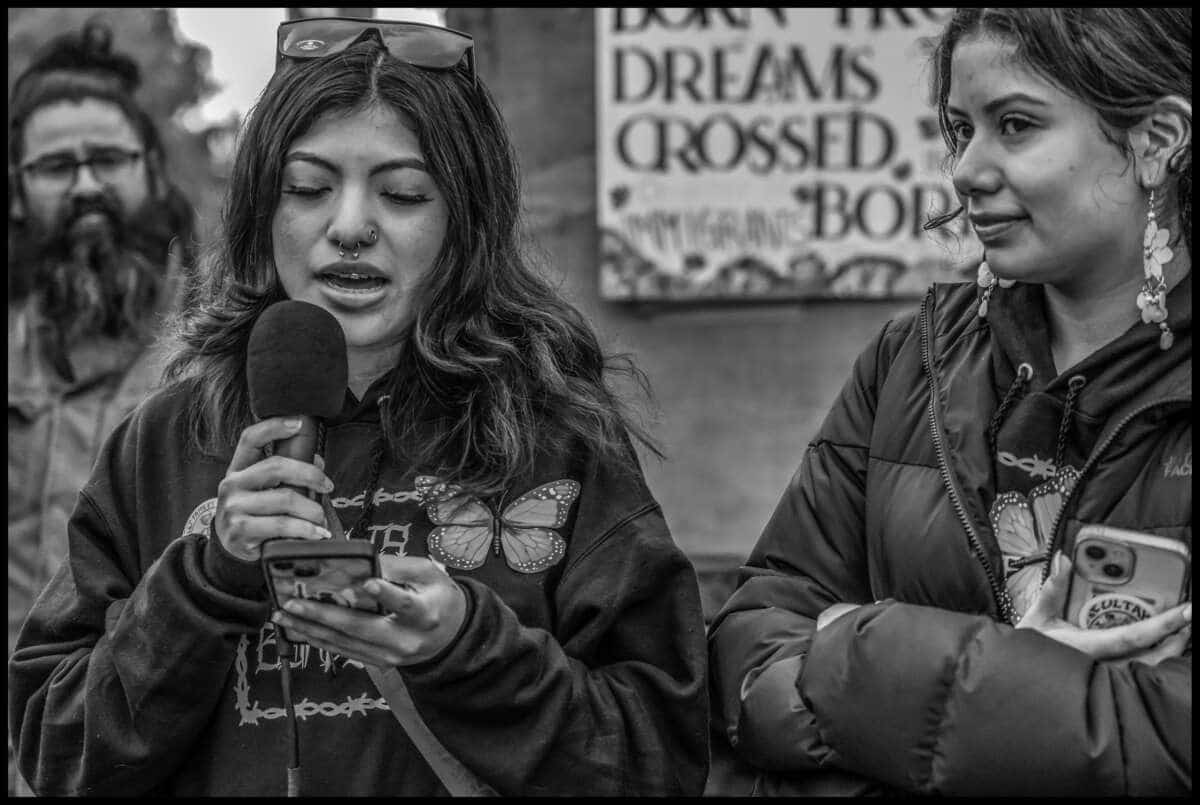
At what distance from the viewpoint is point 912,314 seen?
8.45 feet

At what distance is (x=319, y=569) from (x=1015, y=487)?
1.00m

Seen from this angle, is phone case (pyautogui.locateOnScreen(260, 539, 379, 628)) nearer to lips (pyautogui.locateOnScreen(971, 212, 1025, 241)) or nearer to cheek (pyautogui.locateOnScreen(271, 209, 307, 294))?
cheek (pyautogui.locateOnScreen(271, 209, 307, 294))

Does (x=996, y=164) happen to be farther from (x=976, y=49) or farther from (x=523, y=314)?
(x=523, y=314)

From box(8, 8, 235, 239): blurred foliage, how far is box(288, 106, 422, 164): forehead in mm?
3260

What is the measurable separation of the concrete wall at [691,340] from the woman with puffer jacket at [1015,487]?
11.4 ft

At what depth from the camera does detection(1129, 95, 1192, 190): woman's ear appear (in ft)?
7.37

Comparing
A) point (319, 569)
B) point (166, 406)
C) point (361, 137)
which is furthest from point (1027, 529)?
point (166, 406)

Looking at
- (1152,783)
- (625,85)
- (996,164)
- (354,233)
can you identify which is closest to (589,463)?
(354,233)

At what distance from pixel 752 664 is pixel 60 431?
13.0 feet

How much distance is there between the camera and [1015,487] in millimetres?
2279

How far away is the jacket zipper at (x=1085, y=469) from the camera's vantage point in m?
2.17

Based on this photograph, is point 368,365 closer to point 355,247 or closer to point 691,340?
point 355,247

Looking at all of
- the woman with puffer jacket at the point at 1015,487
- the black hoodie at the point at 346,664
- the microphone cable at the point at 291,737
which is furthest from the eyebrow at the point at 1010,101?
the microphone cable at the point at 291,737

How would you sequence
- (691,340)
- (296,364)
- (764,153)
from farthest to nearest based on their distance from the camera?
(691,340) → (764,153) → (296,364)
